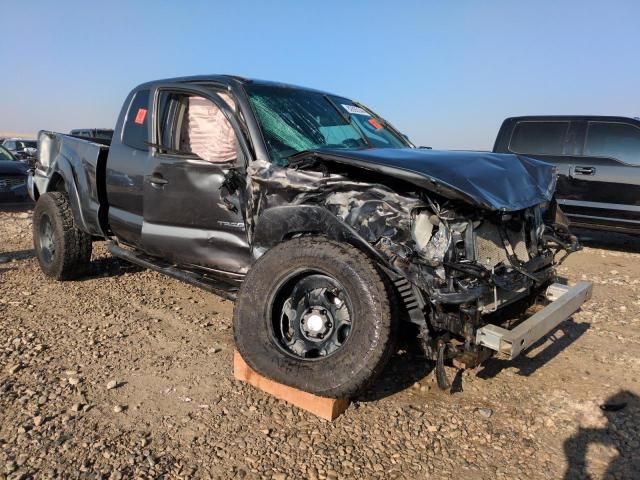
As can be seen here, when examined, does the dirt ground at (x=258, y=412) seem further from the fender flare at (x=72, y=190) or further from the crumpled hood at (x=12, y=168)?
the crumpled hood at (x=12, y=168)

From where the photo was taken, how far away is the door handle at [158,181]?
12.9ft

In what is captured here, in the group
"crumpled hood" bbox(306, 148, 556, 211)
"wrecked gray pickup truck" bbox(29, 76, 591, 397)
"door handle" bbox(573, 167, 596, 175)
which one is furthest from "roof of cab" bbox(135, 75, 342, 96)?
"door handle" bbox(573, 167, 596, 175)

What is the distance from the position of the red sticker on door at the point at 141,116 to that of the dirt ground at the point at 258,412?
5.52 ft

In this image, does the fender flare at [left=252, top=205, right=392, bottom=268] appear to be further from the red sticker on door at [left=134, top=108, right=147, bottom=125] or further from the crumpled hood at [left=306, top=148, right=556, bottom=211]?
the red sticker on door at [left=134, top=108, right=147, bottom=125]

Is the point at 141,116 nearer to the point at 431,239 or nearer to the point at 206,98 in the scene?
the point at 206,98

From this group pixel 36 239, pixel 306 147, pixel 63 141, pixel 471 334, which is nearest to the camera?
pixel 471 334

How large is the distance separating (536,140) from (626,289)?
3.34 m

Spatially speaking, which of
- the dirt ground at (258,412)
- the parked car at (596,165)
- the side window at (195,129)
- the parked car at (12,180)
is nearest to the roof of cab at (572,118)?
the parked car at (596,165)

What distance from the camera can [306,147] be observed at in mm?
3688

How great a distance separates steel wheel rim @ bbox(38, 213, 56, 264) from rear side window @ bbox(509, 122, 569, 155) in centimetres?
694

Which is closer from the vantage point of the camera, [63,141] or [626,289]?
[63,141]

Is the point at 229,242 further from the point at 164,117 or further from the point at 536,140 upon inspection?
the point at 536,140

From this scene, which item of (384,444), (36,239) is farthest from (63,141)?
(384,444)

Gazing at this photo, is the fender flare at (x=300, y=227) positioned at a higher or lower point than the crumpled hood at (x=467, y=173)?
lower
